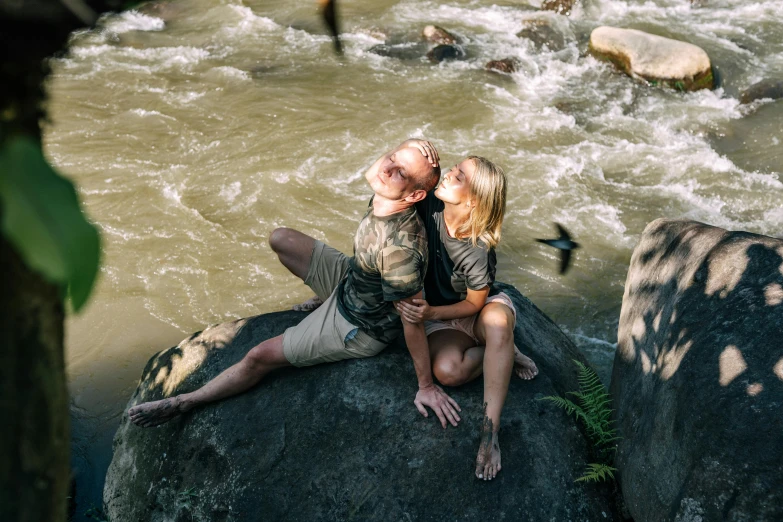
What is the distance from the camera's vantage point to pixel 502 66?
12453 millimetres

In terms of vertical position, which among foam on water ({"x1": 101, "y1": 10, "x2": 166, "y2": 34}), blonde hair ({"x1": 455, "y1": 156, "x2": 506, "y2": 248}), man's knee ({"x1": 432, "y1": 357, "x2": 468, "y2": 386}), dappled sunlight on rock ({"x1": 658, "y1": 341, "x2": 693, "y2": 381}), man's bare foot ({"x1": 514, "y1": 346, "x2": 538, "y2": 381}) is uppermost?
blonde hair ({"x1": 455, "y1": 156, "x2": 506, "y2": 248})

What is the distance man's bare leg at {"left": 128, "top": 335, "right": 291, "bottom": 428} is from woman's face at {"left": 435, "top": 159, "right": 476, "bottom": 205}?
139cm

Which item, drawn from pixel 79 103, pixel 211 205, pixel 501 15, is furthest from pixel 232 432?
pixel 501 15

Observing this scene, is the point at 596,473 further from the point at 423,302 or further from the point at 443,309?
the point at 423,302

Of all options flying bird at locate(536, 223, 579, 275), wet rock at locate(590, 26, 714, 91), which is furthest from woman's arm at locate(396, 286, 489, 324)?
wet rock at locate(590, 26, 714, 91)

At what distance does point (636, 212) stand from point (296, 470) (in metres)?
6.24

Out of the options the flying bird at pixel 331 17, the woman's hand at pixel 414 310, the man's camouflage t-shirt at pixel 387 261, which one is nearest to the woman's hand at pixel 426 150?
the man's camouflage t-shirt at pixel 387 261

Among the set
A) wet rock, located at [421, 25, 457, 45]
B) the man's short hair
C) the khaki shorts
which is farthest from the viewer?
wet rock, located at [421, 25, 457, 45]

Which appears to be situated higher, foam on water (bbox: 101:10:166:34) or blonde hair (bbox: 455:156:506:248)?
blonde hair (bbox: 455:156:506:248)

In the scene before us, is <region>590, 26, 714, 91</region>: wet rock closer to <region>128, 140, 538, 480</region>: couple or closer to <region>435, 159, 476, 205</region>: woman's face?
<region>128, 140, 538, 480</region>: couple

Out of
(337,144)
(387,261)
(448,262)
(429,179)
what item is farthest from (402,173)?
(337,144)

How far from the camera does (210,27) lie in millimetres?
14086

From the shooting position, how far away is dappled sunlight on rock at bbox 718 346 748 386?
395 cm

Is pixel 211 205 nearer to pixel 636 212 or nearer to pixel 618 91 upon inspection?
pixel 636 212
